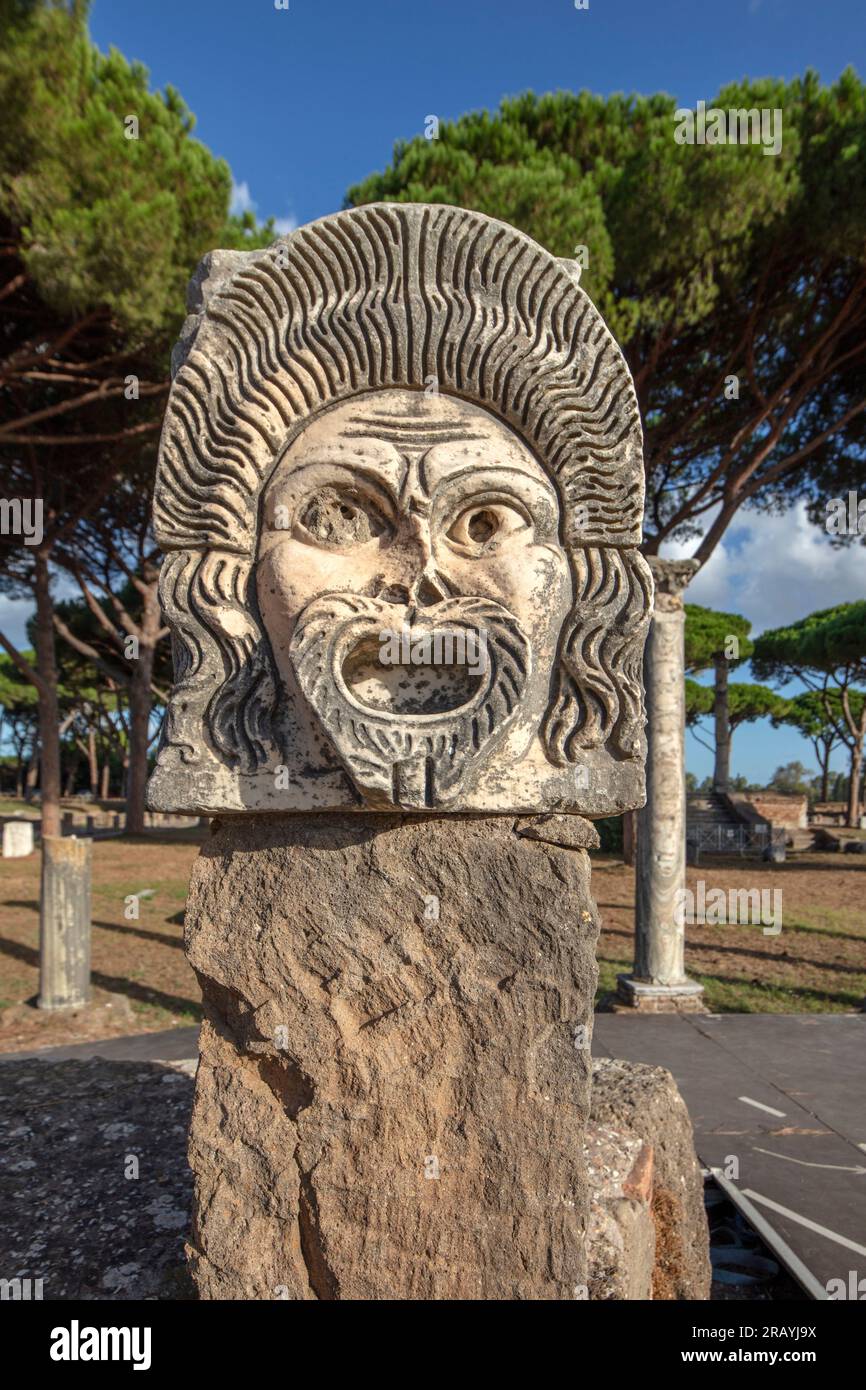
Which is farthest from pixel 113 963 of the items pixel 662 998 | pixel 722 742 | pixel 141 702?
pixel 722 742

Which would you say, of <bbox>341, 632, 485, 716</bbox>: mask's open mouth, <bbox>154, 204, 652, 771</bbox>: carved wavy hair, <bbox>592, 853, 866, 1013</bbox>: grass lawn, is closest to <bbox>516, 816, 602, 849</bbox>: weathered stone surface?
<bbox>154, 204, 652, 771</bbox>: carved wavy hair

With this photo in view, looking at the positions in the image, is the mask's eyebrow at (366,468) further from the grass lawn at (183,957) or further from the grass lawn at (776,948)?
the grass lawn at (776,948)

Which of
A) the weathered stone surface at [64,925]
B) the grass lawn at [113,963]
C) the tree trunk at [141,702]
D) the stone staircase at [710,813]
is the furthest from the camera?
the stone staircase at [710,813]

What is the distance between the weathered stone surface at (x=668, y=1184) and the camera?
7.63 feet

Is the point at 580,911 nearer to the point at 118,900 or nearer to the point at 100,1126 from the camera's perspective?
the point at 100,1126

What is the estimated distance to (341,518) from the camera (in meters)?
2.00

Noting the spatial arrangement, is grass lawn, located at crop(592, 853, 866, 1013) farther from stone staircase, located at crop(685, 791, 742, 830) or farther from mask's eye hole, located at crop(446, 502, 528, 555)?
stone staircase, located at crop(685, 791, 742, 830)

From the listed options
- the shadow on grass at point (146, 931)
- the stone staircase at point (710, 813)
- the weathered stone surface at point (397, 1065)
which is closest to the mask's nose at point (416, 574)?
the weathered stone surface at point (397, 1065)

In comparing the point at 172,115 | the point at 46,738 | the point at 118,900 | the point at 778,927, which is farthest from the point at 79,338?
the point at 778,927

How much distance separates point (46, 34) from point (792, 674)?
24.6 metres

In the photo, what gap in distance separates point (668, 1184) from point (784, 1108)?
1.96 m

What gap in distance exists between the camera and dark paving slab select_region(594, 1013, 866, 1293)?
2.90 metres

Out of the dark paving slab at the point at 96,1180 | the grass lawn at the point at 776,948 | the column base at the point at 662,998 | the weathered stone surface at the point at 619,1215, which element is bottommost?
the grass lawn at the point at 776,948

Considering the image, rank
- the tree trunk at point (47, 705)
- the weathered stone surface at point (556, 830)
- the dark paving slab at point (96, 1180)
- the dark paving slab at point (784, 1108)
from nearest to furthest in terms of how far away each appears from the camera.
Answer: the weathered stone surface at point (556, 830)
the dark paving slab at point (96, 1180)
the dark paving slab at point (784, 1108)
the tree trunk at point (47, 705)
